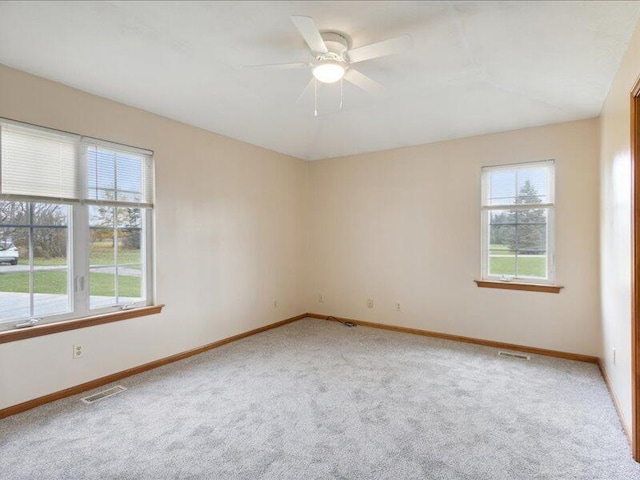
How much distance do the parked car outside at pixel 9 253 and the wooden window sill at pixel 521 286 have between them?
14.5 feet

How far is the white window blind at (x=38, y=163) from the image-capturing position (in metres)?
2.60

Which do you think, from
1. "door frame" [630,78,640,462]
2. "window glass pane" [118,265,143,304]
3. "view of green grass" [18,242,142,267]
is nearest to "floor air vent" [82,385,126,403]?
"window glass pane" [118,265,143,304]

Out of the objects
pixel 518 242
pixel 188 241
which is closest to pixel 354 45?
pixel 188 241

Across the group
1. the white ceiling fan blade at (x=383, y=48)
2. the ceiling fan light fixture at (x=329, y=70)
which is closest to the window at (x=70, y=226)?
the ceiling fan light fixture at (x=329, y=70)

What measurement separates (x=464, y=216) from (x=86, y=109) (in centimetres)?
402

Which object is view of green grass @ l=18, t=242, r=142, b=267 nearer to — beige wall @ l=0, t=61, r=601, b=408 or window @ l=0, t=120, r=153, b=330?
window @ l=0, t=120, r=153, b=330

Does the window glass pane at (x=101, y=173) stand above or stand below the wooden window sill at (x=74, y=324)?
above

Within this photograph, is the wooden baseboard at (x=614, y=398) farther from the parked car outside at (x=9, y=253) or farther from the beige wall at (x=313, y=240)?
the parked car outside at (x=9, y=253)

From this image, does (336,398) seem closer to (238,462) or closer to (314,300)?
(238,462)

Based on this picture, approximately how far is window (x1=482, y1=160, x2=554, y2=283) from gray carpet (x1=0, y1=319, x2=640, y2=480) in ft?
3.23

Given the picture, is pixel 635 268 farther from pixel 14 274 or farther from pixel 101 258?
pixel 14 274

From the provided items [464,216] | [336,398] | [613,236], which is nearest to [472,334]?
[464,216]

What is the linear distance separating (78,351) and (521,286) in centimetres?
436

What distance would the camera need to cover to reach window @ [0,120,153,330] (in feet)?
8.68
